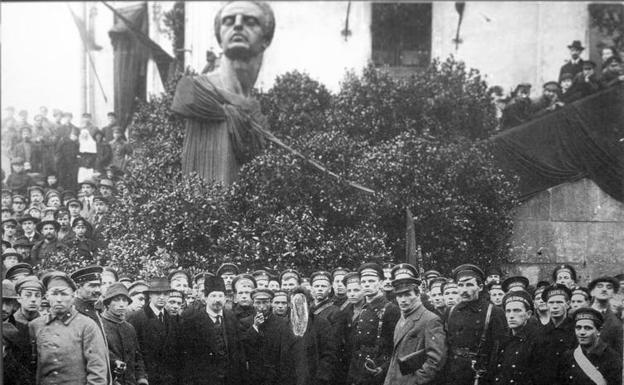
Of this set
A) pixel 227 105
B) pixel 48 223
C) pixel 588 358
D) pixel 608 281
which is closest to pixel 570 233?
pixel 608 281

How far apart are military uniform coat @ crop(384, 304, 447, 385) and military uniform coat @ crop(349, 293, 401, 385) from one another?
40cm

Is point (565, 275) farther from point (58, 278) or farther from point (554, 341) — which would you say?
point (58, 278)

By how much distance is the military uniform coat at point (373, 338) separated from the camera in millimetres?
8375

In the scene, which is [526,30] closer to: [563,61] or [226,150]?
[563,61]

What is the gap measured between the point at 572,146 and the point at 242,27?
4602 millimetres

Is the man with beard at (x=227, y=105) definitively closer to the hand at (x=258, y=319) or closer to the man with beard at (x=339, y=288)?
the man with beard at (x=339, y=288)

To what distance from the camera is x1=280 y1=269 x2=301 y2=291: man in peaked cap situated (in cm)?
966

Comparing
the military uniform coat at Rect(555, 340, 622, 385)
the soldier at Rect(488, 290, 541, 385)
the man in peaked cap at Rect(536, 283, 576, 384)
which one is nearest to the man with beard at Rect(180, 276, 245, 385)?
the soldier at Rect(488, 290, 541, 385)

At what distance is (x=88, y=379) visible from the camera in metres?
7.27

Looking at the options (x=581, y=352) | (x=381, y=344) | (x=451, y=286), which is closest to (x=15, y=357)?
(x=381, y=344)

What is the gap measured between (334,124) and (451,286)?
5424 mm

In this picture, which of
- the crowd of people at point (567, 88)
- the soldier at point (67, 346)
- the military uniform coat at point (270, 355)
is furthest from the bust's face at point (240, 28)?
the soldier at point (67, 346)

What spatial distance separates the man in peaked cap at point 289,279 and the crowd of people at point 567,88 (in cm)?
425

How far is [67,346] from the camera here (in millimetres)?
7289
